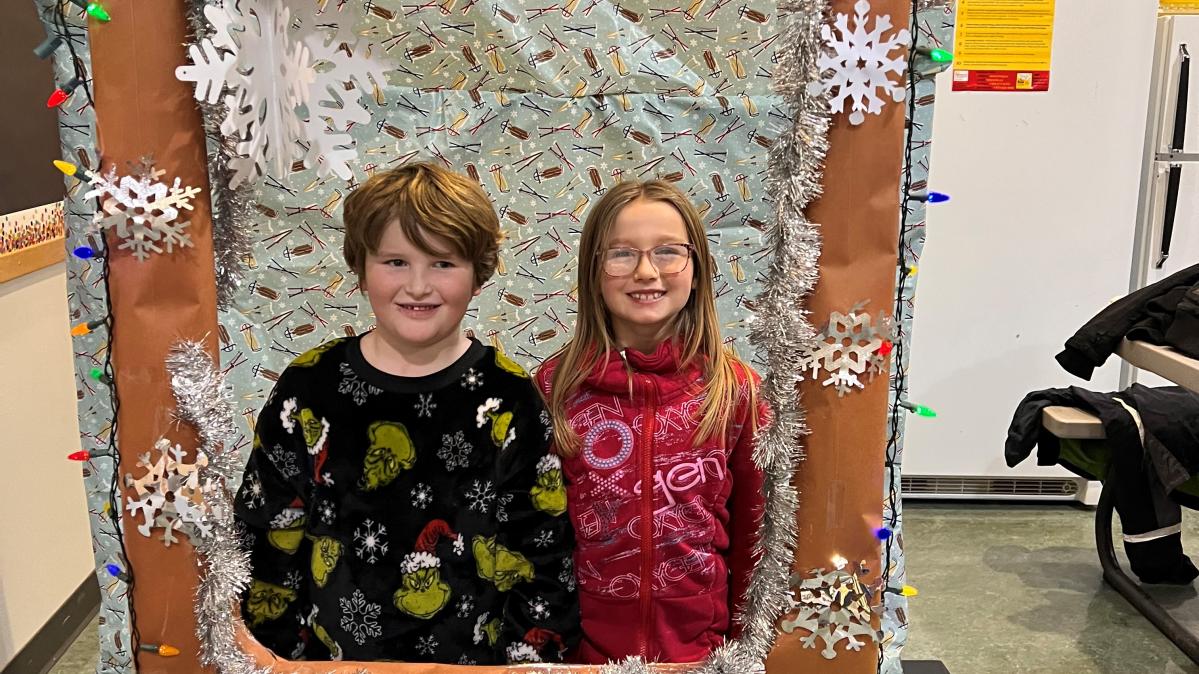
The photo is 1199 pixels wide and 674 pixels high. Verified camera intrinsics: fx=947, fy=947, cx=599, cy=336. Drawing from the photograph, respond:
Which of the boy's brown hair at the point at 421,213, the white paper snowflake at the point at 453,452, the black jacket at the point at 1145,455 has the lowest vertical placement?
the black jacket at the point at 1145,455

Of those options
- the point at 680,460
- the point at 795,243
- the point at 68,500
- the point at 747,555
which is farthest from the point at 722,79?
the point at 68,500

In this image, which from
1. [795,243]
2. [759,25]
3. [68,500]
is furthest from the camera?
[68,500]

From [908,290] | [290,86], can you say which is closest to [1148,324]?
[908,290]

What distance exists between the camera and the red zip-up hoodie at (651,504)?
1.00 meters

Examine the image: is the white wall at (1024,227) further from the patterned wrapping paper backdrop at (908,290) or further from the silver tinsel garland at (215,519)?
the silver tinsel garland at (215,519)

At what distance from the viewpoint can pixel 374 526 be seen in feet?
3.14

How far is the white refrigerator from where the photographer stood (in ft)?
9.02

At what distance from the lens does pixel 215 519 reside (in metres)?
0.94

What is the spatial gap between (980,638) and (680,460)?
5.29 ft

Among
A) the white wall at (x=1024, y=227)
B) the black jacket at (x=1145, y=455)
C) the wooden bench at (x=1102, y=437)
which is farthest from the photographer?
the white wall at (x=1024, y=227)

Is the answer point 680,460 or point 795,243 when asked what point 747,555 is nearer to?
point 680,460

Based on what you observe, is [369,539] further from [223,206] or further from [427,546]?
[223,206]

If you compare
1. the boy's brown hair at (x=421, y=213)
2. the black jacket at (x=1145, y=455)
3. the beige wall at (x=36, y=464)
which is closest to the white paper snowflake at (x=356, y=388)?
the boy's brown hair at (x=421, y=213)

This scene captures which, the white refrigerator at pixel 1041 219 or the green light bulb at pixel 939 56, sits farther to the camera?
the white refrigerator at pixel 1041 219
